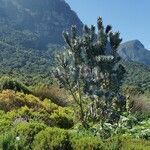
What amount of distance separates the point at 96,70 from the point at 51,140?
7940 mm

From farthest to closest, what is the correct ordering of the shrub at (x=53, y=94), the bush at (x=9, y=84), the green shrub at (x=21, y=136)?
the shrub at (x=53, y=94)
the bush at (x=9, y=84)
the green shrub at (x=21, y=136)

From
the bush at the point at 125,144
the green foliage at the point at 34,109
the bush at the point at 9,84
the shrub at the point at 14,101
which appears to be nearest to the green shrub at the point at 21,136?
the bush at the point at 125,144

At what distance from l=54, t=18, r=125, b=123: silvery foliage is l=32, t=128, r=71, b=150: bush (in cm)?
639

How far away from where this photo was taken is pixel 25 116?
1900 centimetres

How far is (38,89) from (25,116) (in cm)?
1250

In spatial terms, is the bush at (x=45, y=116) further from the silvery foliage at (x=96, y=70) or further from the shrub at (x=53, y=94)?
the shrub at (x=53, y=94)

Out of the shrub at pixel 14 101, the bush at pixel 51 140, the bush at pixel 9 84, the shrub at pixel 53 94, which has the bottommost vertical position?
the bush at pixel 51 140

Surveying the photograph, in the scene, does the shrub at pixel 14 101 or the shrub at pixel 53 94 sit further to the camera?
the shrub at pixel 53 94

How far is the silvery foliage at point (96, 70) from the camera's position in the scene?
18781 mm

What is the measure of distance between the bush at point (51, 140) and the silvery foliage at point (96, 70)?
21.0ft

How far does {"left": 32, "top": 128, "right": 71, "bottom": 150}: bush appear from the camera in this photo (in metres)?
11.2

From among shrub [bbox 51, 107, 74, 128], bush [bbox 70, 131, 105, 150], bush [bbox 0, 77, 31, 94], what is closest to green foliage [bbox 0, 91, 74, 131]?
shrub [bbox 51, 107, 74, 128]

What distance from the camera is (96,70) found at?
19.0m

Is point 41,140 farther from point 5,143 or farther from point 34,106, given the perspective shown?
point 34,106
